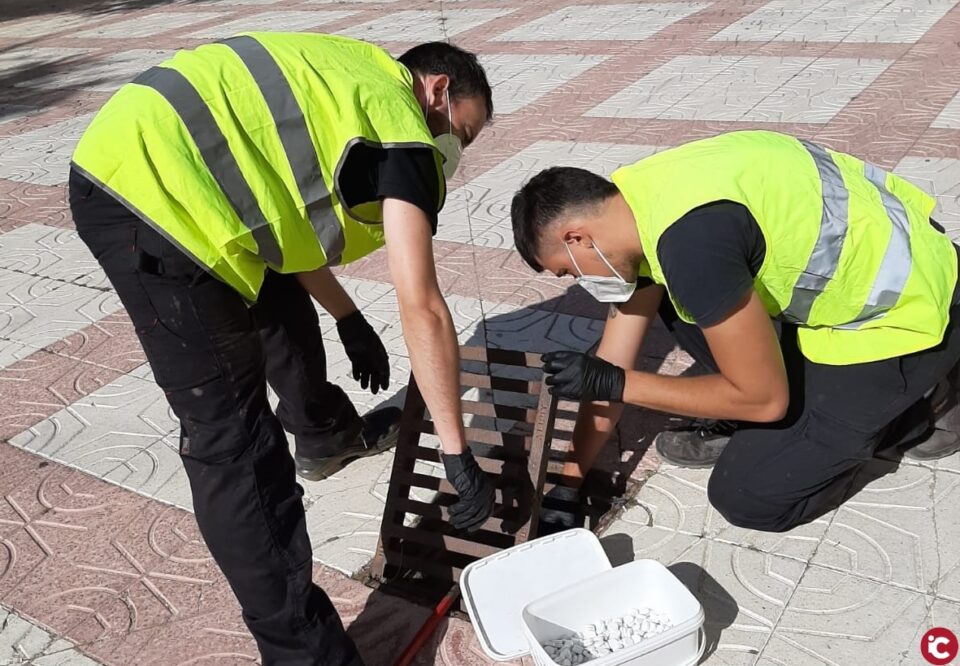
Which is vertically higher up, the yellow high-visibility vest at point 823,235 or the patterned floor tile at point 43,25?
the yellow high-visibility vest at point 823,235

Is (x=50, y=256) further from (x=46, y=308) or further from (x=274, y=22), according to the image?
(x=274, y=22)

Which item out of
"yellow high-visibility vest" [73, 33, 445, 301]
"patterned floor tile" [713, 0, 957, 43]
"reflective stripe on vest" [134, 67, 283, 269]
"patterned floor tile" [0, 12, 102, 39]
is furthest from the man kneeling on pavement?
"patterned floor tile" [0, 12, 102, 39]

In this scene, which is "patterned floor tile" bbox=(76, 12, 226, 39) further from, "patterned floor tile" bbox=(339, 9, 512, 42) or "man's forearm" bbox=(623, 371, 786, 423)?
"man's forearm" bbox=(623, 371, 786, 423)

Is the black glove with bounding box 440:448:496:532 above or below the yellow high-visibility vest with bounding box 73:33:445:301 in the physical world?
below

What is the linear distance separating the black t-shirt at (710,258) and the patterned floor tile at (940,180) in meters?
2.38

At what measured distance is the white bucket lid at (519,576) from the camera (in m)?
2.24

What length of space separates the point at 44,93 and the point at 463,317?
23.5 ft

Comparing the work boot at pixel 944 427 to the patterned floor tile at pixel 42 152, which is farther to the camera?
the patterned floor tile at pixel 42 152

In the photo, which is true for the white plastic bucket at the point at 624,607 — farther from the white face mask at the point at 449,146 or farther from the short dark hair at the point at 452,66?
the short dark hair at the point at 452,66

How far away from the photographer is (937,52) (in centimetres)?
661

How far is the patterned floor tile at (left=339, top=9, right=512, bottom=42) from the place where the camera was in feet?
30.3

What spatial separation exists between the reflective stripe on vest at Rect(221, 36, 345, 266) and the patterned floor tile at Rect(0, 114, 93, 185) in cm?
501

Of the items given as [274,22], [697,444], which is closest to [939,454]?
[697,444]

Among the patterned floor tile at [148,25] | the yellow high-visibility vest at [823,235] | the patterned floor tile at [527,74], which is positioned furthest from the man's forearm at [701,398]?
the patterned floor tile at [148,25]
